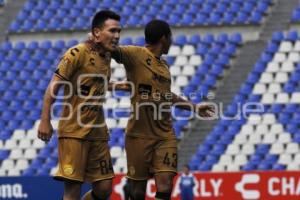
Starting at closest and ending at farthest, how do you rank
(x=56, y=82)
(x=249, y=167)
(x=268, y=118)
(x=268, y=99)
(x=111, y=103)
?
(x=56, y=82) → (x=249, y=167) → (x=268, y=118) → (x=268, y=99) → (x=111, y=103)

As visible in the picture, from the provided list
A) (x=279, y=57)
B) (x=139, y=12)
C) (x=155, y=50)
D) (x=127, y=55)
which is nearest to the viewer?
(x=127, y=55)

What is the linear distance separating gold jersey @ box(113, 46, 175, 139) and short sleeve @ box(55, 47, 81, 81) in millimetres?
831

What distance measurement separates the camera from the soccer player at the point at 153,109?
9.70 metres

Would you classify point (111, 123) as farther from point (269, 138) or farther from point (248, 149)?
point (269, 138)

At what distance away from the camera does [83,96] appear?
903 centimetres

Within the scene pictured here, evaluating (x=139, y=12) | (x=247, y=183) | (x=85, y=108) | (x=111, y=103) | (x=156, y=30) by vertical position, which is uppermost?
(x=139, y=12)

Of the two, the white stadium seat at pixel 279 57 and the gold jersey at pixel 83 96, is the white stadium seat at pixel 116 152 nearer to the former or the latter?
the white stadium seat at pixel 279 57

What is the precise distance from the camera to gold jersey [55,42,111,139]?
29.5ft

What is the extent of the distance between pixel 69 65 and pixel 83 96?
0.37 m

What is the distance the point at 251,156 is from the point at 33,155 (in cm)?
546

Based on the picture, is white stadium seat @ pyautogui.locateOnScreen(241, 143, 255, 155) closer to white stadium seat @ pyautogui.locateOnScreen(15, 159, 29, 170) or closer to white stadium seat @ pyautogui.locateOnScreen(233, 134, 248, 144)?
white stadium seat @ pyautogui.locateOnScreen(233, 134, 248, 144)

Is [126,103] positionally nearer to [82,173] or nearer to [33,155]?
[33,155]

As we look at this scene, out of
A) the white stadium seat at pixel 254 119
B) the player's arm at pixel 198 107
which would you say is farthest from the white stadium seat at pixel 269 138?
the player's arm at pixel 198 107

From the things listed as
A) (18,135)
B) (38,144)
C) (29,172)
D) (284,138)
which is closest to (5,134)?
(18,135)
